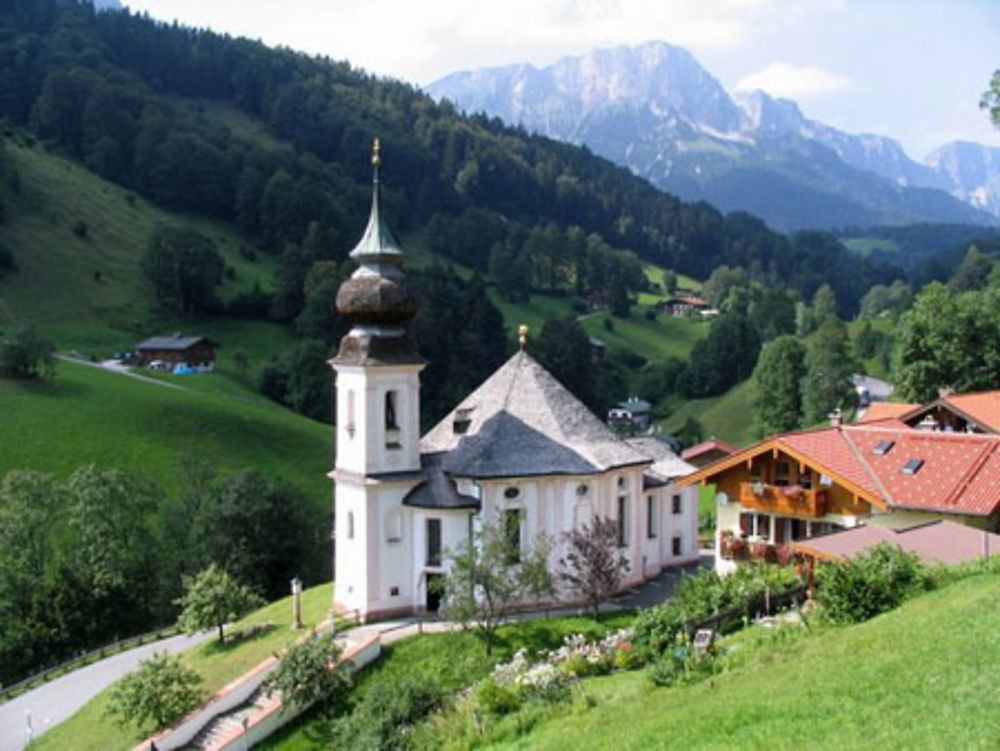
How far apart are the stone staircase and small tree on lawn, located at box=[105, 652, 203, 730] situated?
3.60 feet

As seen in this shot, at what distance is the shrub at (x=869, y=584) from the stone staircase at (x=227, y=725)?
17.8 meters

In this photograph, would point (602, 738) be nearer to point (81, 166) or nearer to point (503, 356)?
point (503, 356)

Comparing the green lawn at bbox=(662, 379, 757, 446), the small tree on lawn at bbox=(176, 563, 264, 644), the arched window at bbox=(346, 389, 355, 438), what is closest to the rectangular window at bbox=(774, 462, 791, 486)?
the arched window at bbox=(346, 389, 355, 438)

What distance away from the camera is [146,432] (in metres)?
75.1

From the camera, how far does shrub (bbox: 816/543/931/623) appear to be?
25.5m

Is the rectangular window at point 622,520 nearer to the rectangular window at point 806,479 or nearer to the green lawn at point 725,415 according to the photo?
the rectangular window at point 806,479

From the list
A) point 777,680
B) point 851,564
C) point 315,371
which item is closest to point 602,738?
point 777,680

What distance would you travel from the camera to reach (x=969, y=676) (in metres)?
18.4

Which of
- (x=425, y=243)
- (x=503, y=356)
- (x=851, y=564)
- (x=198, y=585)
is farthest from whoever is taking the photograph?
(x=425, y=243)

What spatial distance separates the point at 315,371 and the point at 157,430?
21102 mm

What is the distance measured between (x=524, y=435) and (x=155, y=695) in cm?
1565

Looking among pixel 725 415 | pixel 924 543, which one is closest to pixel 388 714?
pixel 924 543

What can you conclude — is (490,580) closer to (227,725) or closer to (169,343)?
(227,725)

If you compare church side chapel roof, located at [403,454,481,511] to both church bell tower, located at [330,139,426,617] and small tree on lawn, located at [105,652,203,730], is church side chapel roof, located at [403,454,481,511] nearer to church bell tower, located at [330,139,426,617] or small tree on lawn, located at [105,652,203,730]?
church bell tower, located at [330,139,426,617]
